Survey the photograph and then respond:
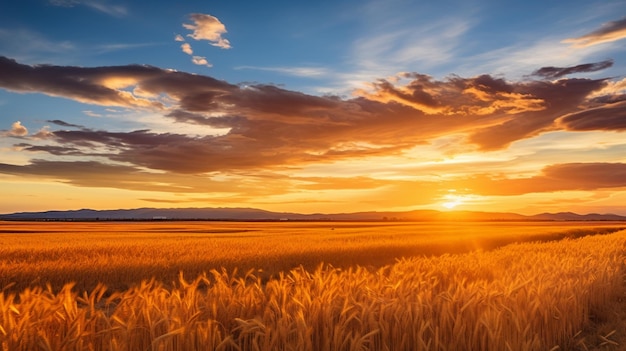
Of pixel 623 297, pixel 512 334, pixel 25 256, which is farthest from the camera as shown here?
pixel 25 256

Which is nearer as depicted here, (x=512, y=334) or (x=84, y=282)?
(x=512, y=334)

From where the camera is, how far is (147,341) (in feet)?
12.3

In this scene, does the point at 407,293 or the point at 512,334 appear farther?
the point at 407,293

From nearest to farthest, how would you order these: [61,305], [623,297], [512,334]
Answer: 1. [61,305]
2. [512,334]
3. [623,297]

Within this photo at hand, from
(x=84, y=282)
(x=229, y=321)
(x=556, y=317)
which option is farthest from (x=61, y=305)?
(x=84, y=282)

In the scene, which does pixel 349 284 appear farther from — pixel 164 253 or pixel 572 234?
pixel 572 234

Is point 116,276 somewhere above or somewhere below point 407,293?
below

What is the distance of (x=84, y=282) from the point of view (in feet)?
50.0

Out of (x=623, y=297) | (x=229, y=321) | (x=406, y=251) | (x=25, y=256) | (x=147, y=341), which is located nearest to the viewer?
(x=147, y=341)

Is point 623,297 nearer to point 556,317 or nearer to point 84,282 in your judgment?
point 556,317

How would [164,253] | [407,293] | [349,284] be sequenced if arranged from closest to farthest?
[407,293] → [349,284] → [164,253]

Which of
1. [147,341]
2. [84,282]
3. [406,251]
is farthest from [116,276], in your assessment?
[406,251]

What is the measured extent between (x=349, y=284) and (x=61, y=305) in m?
3.12

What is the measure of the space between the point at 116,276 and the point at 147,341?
13.0m
